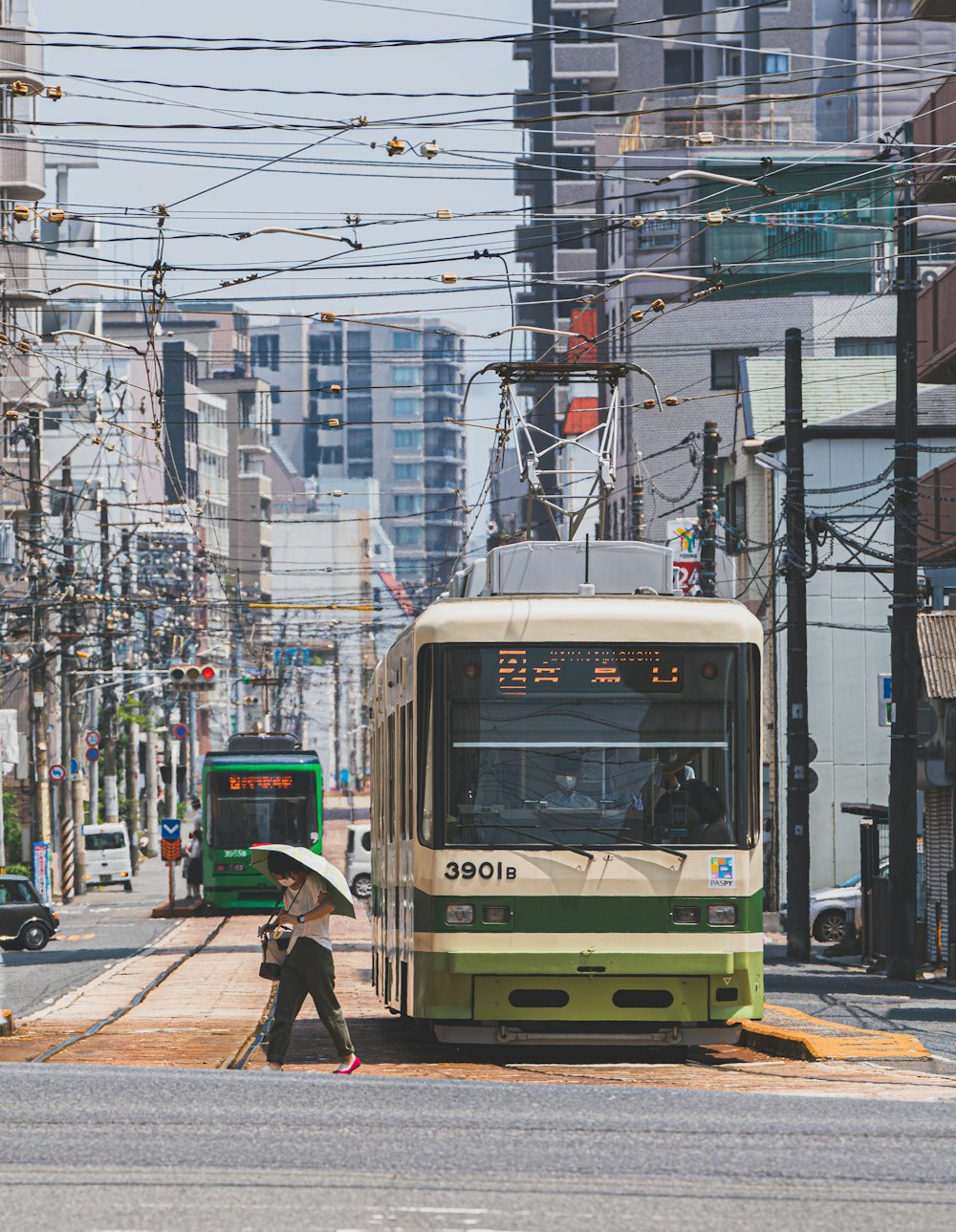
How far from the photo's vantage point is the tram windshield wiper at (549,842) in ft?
44.8

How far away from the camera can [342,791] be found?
468ft

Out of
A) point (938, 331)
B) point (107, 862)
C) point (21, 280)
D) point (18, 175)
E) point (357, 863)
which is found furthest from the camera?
point (107, 862)

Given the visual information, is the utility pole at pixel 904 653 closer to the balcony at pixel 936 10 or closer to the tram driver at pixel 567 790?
the balcony at pixel 936 10

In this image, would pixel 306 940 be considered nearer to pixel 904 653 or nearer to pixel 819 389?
pixel 904 653

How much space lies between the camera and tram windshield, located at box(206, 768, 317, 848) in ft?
133

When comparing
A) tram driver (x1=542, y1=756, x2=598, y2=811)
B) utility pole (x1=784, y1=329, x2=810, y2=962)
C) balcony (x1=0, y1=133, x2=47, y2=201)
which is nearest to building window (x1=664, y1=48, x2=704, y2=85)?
balcony (x1=0, y1=133, x2=47, y2=201)

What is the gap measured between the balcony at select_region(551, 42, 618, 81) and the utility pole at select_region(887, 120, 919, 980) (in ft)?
263

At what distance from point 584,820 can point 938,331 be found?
64.3 ft

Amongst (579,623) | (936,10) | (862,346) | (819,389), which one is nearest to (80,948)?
(936,10)

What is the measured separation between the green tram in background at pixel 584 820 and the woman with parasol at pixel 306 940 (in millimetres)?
613

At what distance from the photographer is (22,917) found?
37.4 m

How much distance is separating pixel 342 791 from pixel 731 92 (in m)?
66.9

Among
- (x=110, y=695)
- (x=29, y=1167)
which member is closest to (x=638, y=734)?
(x=29, y=1167)

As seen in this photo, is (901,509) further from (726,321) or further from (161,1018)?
(726,321)
